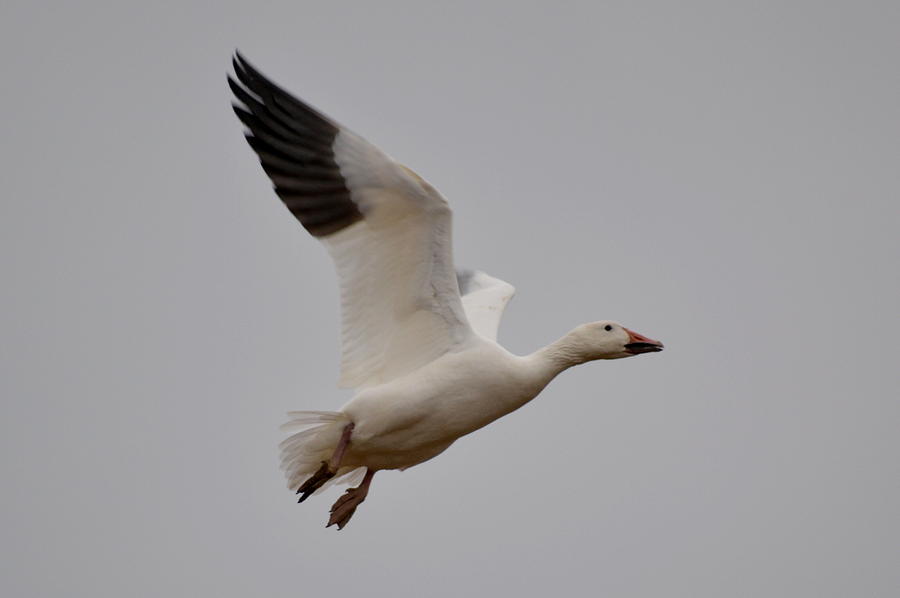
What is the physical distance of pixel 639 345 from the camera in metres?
13.6

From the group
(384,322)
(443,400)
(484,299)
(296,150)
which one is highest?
(296,150)

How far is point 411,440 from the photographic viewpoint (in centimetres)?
1309

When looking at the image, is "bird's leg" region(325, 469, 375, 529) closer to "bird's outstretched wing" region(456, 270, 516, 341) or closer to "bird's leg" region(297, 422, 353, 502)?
"bird's leg" region(297, 422, 353, 502)

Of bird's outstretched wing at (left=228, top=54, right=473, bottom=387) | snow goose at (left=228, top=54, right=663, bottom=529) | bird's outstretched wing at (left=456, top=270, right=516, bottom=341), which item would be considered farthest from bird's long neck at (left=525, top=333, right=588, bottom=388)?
bird's outstretched wing at (left=456, top=270, right=516, bottom=341)

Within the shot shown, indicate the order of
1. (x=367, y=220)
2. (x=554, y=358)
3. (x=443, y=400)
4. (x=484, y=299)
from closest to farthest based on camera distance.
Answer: (x=367, y=220) → (x=443, y=400) → (x=554, y=358) → (x=484, y=299)

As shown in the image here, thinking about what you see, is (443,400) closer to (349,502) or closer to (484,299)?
(349,502)

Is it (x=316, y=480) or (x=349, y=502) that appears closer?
(x=316, y=480)

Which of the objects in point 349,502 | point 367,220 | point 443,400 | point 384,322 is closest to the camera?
point 367,220

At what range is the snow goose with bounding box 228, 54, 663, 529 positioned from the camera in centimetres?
1254

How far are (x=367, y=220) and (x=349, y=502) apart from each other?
2716 millimetres

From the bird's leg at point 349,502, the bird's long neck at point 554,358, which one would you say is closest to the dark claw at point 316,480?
the bird's leg at point 349,502

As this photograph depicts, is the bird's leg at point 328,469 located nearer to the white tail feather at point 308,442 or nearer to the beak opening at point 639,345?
the white tail feather at point 308,442

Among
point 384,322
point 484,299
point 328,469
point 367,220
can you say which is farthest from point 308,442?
point 484,299

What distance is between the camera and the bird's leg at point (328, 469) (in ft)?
42.8
